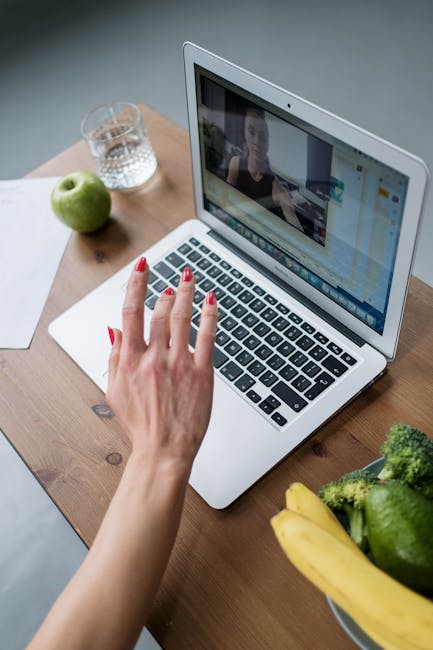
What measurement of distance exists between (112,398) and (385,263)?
362 mm

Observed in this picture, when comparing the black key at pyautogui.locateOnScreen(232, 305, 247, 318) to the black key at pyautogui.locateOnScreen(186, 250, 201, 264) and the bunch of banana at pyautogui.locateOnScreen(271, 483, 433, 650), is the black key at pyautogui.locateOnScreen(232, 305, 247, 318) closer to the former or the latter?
the black key at pyautogui.locateOnScreen(186, 250, 201, 264)

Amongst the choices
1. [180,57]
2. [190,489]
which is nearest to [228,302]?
[190,489]

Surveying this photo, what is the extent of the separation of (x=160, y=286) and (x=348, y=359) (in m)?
0.31

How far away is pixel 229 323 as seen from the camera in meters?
0.85

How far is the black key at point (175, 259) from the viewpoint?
0.94 meters

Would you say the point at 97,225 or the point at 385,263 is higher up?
the point at 385,263

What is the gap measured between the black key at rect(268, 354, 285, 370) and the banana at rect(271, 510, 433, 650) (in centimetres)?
27

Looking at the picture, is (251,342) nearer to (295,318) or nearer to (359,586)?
(295,318)

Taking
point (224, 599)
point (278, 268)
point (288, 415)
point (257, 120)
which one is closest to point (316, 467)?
point (288, 415)

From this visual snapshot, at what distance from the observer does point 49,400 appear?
0.86 metres

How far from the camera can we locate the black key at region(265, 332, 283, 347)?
32.2 inches

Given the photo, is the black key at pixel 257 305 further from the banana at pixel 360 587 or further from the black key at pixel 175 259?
the banana at pixel 360 587

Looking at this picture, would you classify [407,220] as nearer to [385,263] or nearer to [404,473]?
[385,263]

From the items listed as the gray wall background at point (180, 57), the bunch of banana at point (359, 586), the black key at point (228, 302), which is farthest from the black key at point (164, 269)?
the gray wall background at point (180, 57)
